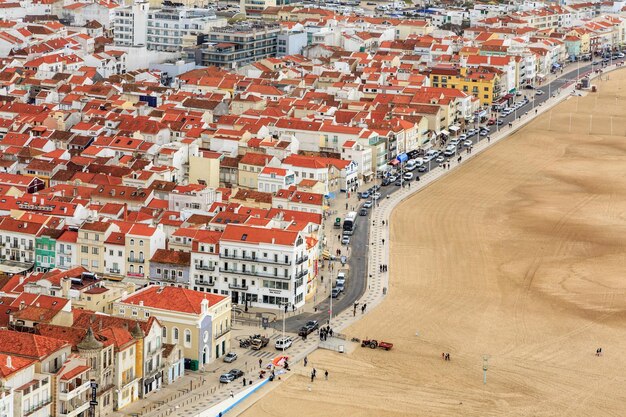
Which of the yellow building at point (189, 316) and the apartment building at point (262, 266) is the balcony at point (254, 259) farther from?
the yellow building at point (189, 316)

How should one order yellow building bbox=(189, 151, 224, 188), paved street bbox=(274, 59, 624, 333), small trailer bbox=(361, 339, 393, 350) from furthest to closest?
yellow building bbox=(189, 151, 224, 188) → paved street bbox=(274, 59, 624, 333) → small trailer bbox=(361, 339, 393, 350)

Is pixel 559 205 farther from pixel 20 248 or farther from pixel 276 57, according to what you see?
pixel 276 57

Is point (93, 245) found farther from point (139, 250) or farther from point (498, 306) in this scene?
point (498, 306)

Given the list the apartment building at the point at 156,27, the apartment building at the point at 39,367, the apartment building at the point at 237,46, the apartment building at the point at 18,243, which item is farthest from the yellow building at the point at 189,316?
the apartment building at the point at 156,27

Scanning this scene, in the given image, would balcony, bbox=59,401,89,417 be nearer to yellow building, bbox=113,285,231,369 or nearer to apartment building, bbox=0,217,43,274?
yellow building, bbox=113,285,231,369

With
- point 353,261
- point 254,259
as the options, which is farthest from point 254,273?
point 353,261

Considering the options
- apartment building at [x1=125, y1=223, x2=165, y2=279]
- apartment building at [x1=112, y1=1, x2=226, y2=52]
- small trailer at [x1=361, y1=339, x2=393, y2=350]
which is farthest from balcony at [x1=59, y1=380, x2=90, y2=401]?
apartment building at [x1=112, y1=1, x2=226, y2=52]
